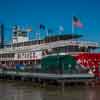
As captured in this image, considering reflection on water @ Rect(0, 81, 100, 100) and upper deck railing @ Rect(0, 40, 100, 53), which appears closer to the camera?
reflection on water @ Rect(0, 81, 100, 100)

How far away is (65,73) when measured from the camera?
30922 mm

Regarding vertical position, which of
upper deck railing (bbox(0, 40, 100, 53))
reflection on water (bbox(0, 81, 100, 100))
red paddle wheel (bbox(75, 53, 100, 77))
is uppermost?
upper deck railing (bbox(0, 40, 100, 53))

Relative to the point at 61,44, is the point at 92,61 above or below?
below

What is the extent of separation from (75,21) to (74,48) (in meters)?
4.25

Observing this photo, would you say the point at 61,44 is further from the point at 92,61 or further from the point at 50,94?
the point at 50,94

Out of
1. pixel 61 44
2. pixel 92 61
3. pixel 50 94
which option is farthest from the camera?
pixel 61 44

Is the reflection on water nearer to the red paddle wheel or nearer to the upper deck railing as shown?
the red paddle wheel

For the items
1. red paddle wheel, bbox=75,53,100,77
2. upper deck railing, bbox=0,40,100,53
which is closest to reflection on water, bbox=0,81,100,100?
red paddle wheel, bbox=75,53,100,77

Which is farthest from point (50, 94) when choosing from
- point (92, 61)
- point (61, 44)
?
point (61, 44)

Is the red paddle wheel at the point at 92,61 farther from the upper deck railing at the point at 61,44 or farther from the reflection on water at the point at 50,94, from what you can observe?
the reflection on water at the point at 50,94

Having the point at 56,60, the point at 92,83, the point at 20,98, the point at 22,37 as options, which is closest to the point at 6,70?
the point at 56,60

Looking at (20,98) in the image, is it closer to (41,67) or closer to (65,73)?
(65,73)

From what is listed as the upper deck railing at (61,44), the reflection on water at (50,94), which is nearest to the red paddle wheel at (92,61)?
the upper deck railing at (61,44)

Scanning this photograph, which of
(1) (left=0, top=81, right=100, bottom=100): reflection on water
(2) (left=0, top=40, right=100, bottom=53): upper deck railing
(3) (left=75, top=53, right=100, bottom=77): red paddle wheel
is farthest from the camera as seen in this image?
(2) (left=0, top=40, right=100, bottom=53): upper deck railing
